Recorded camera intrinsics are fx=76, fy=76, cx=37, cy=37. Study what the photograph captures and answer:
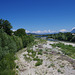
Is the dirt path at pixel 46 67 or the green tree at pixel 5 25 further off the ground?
the green tree at pixel 5 25

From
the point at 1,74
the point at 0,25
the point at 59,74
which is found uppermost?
the point at 0,25

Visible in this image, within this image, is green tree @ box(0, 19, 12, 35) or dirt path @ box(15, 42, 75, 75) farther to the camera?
green tree @ box(0, 19, 12, 35)

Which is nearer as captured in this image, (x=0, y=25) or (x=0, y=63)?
(x=0, y=63)

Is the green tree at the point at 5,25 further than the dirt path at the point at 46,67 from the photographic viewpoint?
Yes

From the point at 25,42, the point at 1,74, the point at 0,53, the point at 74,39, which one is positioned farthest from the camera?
the point at 74,39

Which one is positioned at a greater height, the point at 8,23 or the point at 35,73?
the point at 8,23

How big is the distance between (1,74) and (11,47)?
779cm

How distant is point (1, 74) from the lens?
6.45 m

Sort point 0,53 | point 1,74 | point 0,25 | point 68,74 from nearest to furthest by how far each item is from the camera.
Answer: point 1,74, point 68,74, point 0,53, point 0,25

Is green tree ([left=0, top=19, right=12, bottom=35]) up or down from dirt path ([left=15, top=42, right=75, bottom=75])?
up

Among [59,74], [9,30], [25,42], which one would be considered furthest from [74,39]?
[59,74]

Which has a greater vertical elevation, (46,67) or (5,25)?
(5,25)

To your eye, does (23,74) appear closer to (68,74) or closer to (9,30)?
(68,74)

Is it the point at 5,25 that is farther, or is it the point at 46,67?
the point at 5,25
